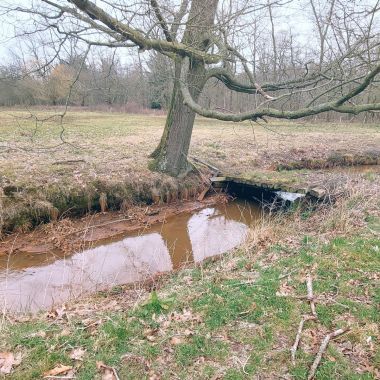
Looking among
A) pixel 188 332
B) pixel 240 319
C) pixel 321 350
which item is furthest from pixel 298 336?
pixel 188 332

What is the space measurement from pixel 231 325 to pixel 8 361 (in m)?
2.09

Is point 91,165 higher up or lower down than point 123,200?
higher up

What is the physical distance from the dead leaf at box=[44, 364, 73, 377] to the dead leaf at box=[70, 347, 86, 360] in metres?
0.12

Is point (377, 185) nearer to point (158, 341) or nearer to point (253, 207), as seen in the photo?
point (253, 207)

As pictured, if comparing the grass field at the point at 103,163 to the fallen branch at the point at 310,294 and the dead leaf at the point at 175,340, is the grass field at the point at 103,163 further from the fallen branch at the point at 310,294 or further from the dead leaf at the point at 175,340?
the dead leaf at the point at 175,340

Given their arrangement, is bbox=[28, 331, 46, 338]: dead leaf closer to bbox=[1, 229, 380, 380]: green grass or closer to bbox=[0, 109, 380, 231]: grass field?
bbox=[1, 229, 380, 380]: green grass

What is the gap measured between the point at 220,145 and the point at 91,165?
6.94 m

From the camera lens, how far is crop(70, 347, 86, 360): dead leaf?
3062 mm

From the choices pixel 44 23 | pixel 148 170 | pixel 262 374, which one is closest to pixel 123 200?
pixel 148 170

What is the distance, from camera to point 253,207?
10203 mm

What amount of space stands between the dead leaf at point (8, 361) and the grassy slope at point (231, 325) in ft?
0.19

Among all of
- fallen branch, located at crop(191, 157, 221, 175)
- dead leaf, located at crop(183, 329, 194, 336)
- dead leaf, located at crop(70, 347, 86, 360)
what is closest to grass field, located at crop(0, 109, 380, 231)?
fallen branch, located at crop(191, 157, 221, 175)

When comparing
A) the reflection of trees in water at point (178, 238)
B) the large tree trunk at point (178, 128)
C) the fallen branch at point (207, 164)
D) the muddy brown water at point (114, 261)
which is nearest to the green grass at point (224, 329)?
the muddy brown water at point (114, 261)

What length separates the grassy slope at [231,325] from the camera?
2.95 metres
